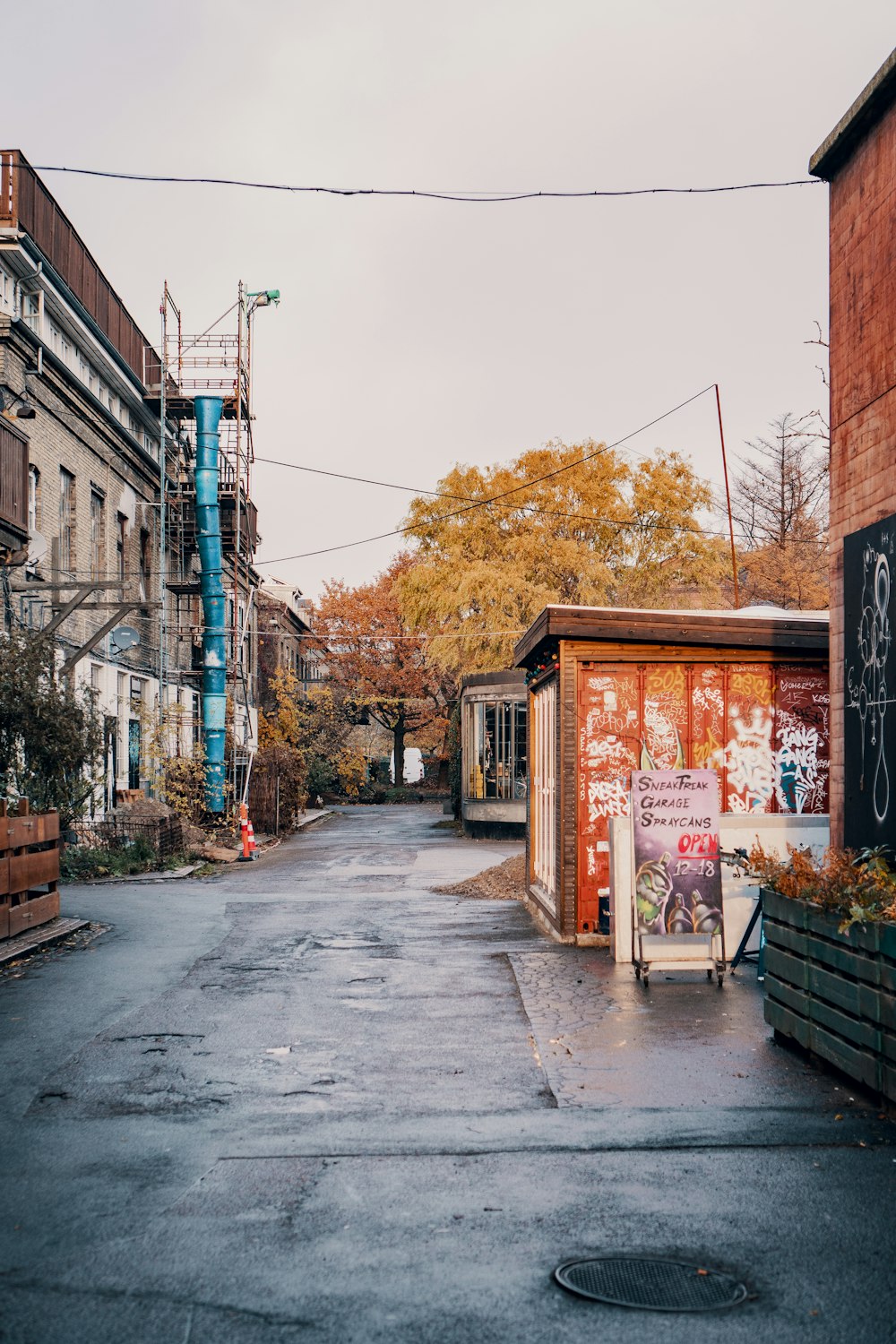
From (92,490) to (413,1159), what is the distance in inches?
937

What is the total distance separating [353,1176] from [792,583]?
1380 inches

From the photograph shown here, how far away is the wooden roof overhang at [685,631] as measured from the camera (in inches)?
492

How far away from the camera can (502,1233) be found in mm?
4609

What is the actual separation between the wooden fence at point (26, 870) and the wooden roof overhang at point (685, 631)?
5.49 metres

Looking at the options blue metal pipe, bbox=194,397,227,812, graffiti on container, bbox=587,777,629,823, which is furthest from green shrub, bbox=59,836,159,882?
graffiti on container, bbox=587,777,629,823

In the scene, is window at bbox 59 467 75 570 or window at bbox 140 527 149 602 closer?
window at bbox 59 467 75 570

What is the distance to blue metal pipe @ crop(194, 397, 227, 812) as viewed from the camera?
103ft

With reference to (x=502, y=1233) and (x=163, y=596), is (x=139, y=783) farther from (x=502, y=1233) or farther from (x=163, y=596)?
(x=502, y=1233)

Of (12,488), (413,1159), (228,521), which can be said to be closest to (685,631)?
(413,1159)

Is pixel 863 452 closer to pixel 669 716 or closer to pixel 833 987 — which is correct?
pixel 833 987

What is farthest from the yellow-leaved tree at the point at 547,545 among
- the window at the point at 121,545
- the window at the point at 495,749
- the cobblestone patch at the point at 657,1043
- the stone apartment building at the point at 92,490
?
the cobblestone patch at the point at 657,1043

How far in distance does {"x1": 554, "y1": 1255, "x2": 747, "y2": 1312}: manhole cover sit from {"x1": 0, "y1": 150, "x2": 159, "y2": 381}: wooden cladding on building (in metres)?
16.2

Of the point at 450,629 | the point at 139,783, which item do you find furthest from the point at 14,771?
the point at 450,629

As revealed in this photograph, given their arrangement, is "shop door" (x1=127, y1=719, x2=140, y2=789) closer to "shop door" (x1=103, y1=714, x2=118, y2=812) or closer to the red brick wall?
"shop door" (x1=103, y1=714, x2=118, y2=812)
